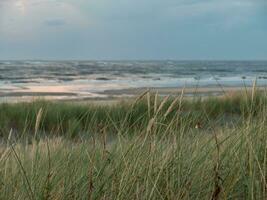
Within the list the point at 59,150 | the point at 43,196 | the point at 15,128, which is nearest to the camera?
the point at 43,196

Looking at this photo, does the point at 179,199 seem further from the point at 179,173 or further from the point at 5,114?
the point at 5,114

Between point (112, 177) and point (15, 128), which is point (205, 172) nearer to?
point (112, 177)

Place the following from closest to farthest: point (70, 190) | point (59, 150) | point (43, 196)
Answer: point (43, 196) → point (70, 190) → point (59, 150)

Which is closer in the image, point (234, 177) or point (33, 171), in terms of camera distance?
point (234, 177)

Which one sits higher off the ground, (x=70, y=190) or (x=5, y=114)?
(x=70, y=190)

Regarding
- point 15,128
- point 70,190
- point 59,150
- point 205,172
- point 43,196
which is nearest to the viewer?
point 43,196

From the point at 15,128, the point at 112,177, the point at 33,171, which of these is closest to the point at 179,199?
the point at 112,177

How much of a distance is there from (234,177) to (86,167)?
34.5 inches

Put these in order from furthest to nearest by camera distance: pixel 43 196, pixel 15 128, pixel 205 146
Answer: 1. pixel 15 128
2. pixel 205 146
3. pixel 43 196

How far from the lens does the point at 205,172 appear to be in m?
2.78

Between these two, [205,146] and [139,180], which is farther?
[205,146]

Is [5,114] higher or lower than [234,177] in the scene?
lower

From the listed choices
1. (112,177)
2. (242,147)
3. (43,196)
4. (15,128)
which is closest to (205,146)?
(242,147)

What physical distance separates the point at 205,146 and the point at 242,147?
0.94 ft
